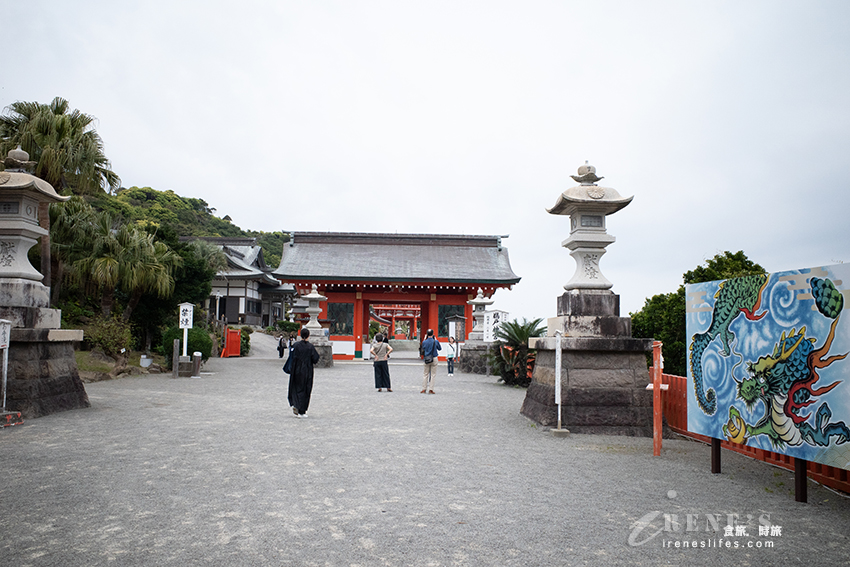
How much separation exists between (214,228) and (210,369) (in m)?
43.9

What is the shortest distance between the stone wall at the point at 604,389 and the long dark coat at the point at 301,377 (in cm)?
372

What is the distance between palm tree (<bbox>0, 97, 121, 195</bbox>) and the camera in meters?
12.5

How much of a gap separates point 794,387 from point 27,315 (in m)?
9.59

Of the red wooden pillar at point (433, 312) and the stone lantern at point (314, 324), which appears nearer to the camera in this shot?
the stone lantern at point (314, 324)

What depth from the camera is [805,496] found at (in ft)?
13.9

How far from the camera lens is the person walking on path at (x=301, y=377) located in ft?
27.5

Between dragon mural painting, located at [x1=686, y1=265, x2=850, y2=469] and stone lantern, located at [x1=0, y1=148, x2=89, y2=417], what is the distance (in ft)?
28.8

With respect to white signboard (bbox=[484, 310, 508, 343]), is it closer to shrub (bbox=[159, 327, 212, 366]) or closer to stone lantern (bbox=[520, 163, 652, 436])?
stone lantern (bbox=[520, 163, 652, 436])

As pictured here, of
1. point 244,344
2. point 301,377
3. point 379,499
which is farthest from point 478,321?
point 379,499

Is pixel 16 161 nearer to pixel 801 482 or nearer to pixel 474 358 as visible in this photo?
pixel 801 482

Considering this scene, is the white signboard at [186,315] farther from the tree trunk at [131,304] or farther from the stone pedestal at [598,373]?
the stone pedestal at [598,373]

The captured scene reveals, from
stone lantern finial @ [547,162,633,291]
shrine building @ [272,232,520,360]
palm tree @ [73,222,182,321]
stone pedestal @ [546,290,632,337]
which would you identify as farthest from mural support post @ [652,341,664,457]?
shrine building @ [272,232,520,360]

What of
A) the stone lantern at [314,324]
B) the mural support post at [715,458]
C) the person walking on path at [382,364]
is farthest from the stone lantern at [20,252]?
the stone lantern at [314,324]

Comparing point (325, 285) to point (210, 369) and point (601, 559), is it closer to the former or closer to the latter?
point (210, 369)
